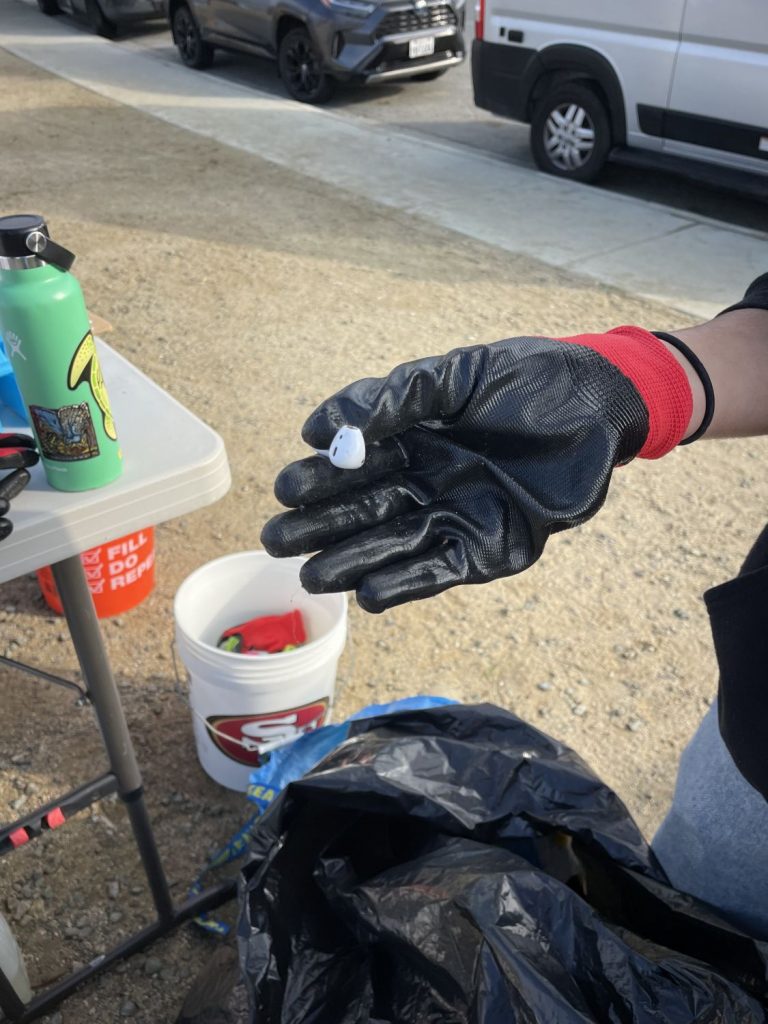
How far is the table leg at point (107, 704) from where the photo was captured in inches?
53.2

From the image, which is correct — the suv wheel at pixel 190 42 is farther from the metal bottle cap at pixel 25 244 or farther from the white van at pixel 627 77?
the metal bottle cap at pixel 25 244

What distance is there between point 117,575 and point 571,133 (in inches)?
192

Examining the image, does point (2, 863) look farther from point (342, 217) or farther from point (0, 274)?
point (342, 217)

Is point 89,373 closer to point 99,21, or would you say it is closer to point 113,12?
point 113,12

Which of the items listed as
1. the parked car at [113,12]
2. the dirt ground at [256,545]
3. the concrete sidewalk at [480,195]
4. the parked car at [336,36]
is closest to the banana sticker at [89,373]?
the dirt ground at [256,545]

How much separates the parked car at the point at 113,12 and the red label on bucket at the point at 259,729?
34.7ft

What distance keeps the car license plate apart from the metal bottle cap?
7.65m

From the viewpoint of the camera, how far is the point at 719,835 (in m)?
1.21

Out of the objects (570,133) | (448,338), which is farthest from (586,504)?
(570,133)

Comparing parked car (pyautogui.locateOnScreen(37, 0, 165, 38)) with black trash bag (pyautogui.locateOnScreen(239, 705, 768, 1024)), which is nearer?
black trash bag (pyautogui.locateOnScreen(239, 705, 768, 1024))

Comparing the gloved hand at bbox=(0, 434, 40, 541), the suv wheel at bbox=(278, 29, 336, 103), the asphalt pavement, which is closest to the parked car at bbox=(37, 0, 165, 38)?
the asphalt pavement

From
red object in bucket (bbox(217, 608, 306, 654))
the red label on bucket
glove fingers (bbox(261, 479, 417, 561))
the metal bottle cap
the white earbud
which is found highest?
the metal bottle cap

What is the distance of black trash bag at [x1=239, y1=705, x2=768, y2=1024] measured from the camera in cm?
109

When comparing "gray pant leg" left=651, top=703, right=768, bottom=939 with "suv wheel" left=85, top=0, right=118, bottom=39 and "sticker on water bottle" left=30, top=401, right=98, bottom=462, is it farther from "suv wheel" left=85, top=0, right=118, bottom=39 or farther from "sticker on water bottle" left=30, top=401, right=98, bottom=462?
"suv wheel" left=85, top=0, right=118, bottom=39
